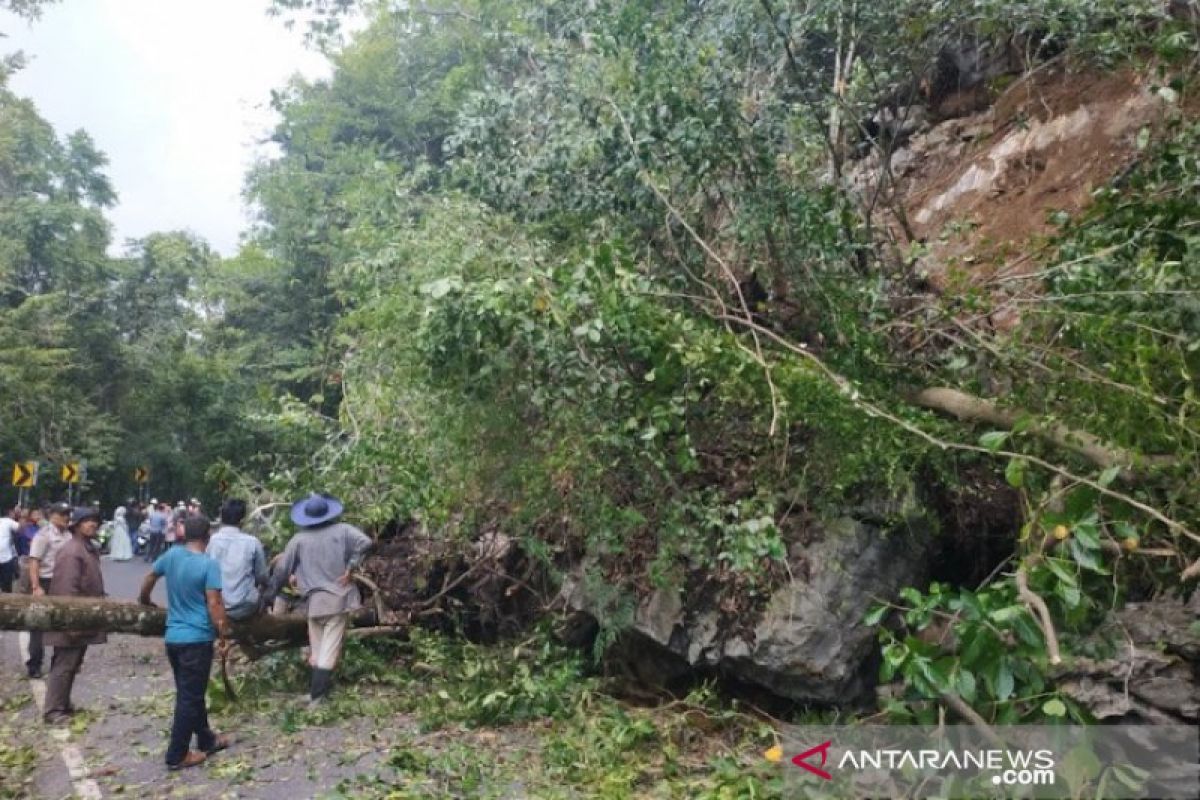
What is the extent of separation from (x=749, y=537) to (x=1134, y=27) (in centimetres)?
474

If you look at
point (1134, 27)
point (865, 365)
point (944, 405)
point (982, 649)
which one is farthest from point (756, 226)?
point (982, 649)

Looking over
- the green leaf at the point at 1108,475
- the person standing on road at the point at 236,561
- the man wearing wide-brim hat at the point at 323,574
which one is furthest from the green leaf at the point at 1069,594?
the person standing on road at the point at 236,561

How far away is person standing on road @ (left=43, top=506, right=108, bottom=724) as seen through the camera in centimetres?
691

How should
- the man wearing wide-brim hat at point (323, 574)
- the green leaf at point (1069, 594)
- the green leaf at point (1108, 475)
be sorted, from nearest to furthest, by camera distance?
the green leaf at point (1069, 594)
the green leaf at point (1108, 475)
the man wearing wide-brim hat at point (323, 574)

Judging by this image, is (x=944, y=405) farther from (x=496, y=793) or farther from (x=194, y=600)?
(x=194, y=600)

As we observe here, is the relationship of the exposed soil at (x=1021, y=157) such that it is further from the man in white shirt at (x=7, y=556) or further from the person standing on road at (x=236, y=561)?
the man in white shirt at (x=7, y=556)

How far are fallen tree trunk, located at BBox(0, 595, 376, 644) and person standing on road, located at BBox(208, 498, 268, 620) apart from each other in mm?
231

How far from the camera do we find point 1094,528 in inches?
159

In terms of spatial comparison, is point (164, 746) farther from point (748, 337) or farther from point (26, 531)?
point (26, 531)

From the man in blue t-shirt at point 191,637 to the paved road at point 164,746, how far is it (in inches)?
6.0

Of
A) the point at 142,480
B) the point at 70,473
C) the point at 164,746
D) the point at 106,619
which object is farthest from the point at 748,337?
the point at 142,480

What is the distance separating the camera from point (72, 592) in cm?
746

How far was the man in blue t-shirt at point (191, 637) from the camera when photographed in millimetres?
5695

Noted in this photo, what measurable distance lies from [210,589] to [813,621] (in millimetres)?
3870
